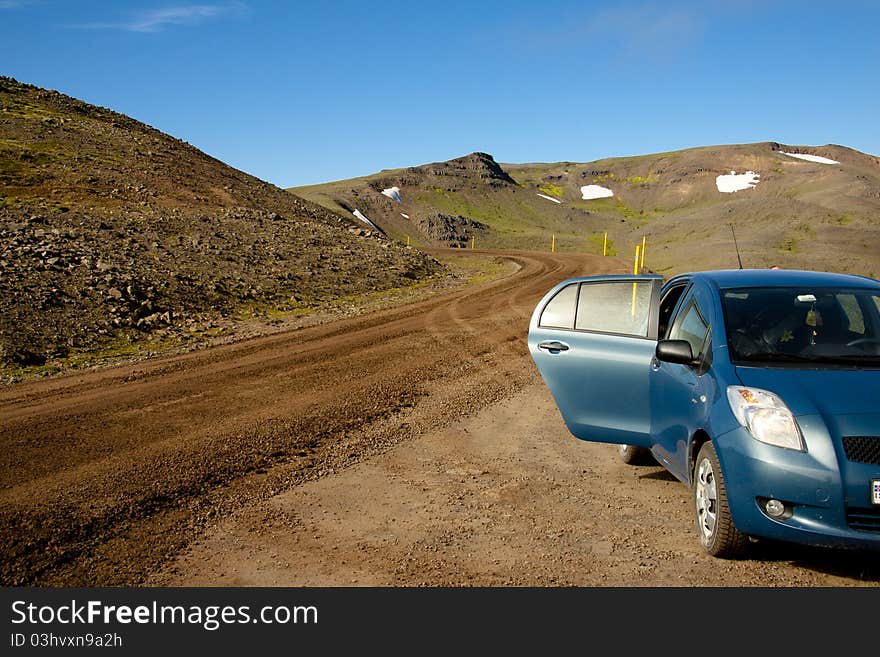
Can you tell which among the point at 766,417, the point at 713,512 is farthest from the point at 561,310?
the point at 766,417

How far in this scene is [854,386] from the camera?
466 cm

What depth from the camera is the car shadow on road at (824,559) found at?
15.6ft

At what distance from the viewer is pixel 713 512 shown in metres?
5.00

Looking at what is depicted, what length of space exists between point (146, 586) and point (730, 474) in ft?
11.6

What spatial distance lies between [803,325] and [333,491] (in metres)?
3.82

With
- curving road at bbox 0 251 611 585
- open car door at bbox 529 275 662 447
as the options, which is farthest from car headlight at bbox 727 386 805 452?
curving road at bbox 0 251 611 585

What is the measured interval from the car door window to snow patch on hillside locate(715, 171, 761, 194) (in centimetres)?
10748

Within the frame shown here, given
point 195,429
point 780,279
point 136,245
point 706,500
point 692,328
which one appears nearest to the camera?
point 706,500

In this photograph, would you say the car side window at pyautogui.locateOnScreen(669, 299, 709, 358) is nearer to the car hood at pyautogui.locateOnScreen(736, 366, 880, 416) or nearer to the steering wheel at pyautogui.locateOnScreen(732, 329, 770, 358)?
the steering wheel at pyautogui.locateOnScreen(732, 329, 770, 358)

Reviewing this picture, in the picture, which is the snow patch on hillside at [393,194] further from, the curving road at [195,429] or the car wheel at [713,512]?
the car wheel at [713,512]

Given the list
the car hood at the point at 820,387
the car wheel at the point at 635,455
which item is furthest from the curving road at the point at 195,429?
the car hood at the point at 820,387

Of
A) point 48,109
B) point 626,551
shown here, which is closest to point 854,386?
point 626,551

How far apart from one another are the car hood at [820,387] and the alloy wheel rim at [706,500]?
0.64 meters

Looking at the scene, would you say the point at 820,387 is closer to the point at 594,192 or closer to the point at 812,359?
the point at 812,359
